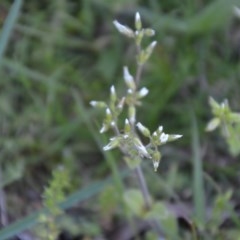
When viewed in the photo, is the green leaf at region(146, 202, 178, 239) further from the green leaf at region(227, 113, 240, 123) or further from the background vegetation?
the green leaf at region(227, 113, 240, 123)

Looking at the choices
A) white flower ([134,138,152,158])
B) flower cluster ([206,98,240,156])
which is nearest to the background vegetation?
flower cluster ([206,98,240,156])

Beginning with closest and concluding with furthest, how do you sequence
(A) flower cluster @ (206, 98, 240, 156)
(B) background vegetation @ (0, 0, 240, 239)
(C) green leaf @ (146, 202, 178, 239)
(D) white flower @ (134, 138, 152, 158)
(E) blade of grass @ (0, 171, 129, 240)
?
(D) white flower @ (134, 138, 152, 158) < (E) blade of grass @ (0, 171, 129, 240) < (A) flower cluster @ (206, 98, 240, 156) < (C) green leaf @ (146, 202, 178, 239) < (B) background vegetation @ (0, 0, 240, 239)

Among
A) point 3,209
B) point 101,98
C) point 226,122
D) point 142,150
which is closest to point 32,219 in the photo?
point 3,209

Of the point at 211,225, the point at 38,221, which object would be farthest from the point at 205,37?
the point at 38,221

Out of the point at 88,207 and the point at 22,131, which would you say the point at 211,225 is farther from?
the point at 22,131

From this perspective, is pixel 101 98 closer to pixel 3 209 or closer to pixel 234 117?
pixel 3 209

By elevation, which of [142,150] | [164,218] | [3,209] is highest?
[142,150]
